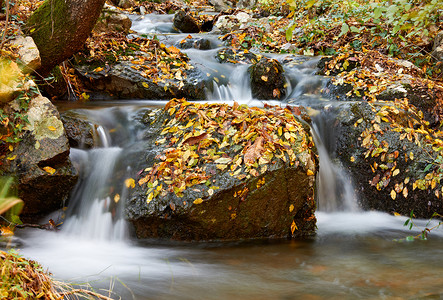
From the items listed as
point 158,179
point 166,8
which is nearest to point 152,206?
point 158,179

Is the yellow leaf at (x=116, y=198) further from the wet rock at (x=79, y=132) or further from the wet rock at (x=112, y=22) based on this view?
the wet rock at (x=112, y=22)

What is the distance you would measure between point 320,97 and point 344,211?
9.75ft

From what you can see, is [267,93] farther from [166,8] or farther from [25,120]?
[166,8]

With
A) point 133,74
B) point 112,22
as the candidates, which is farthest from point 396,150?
point 112,22

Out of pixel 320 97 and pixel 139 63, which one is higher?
pixel 139 63

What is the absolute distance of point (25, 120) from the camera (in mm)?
3982

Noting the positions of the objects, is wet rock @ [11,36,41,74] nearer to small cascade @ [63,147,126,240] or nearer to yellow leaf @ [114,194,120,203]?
small cascade @ [63,147,126,240]

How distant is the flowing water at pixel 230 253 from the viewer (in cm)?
274

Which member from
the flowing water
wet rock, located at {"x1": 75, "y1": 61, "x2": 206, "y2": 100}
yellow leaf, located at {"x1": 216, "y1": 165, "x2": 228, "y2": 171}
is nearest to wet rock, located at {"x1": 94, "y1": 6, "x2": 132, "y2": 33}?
wet rock, located at {"x1": 75, "y1": 61, "x2": 206, "y2": 100}

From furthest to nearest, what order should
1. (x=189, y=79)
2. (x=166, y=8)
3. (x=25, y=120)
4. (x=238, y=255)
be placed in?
(x=166, y=8) < (x=189, y=79) < (x=25, y=120) < (x=238, y=255)

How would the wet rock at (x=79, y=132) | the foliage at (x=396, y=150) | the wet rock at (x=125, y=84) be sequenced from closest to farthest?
the foliage at (x=396, y=150)
the wet rock at (x=79, y=132)
the wet rock at (x=125, y=84)

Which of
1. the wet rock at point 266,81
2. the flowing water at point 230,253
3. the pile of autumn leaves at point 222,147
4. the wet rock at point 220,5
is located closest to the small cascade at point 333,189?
the flowing water at point 230,253

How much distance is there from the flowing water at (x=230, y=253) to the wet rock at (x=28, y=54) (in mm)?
914

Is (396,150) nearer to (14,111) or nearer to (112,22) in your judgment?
(14,111)
